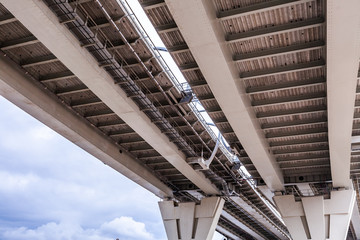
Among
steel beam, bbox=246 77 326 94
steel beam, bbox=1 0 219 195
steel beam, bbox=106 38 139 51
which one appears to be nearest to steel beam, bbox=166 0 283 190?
steel beam, bbox=246 77 326 94

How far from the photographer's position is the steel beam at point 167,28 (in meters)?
14.2

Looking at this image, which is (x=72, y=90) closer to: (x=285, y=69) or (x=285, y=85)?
(x=285, y=69)

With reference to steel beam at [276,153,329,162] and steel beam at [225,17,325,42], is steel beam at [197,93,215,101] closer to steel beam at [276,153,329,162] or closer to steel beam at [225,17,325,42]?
steel beam at [225,17,325,42]

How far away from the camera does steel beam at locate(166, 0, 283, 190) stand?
39.0 feet

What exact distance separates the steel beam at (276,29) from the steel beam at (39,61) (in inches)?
339

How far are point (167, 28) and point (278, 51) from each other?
5.19 m

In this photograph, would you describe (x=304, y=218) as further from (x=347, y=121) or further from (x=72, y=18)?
(x=72, y=18)

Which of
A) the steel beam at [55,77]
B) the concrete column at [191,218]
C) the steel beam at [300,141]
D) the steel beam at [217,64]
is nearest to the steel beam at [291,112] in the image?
the steel beam at [217,64]

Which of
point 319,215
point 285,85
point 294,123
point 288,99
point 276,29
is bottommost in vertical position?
point 319,215

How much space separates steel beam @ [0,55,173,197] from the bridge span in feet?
0.25

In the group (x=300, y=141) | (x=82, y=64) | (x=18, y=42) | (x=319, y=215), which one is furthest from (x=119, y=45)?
(x=319, y=215)

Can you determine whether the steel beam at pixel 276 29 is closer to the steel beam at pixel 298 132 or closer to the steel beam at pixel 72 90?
the steel beam at pixel 72 90

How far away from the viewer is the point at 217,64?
47.7ft

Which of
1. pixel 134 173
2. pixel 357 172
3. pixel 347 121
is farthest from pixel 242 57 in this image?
pixel 357 172
